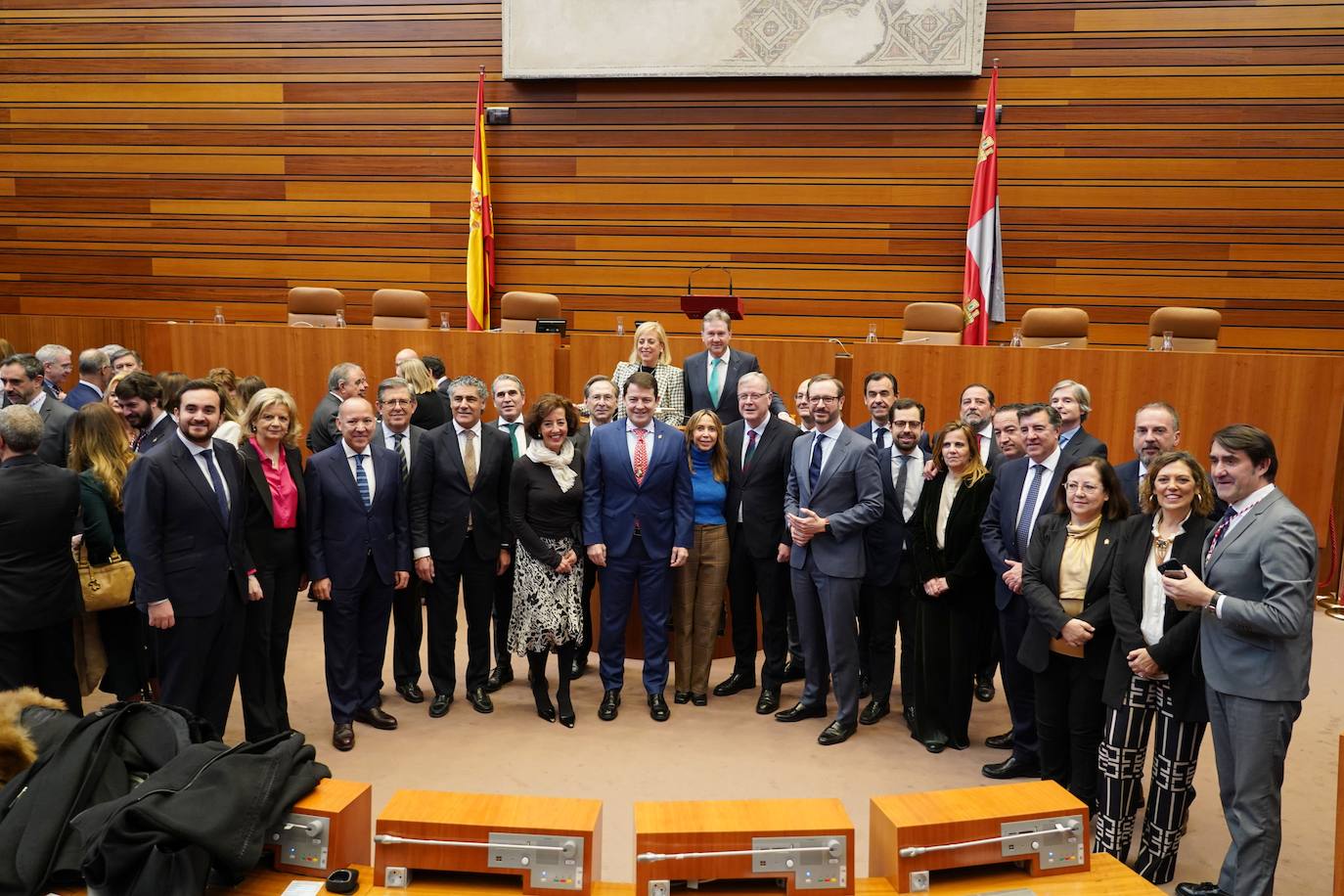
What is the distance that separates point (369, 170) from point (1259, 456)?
7184 millimetres

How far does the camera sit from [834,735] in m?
3.99

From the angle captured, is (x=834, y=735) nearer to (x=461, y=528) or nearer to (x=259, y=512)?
(x=461, y=528)

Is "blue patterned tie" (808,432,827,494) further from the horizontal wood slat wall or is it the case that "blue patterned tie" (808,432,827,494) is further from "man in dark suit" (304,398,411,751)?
the horizontal wood slat wall

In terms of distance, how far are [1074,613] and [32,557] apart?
3.45m

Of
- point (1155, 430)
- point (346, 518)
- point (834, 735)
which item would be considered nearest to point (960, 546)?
point (1155, 430)

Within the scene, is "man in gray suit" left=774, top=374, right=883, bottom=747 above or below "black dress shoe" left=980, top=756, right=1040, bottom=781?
above

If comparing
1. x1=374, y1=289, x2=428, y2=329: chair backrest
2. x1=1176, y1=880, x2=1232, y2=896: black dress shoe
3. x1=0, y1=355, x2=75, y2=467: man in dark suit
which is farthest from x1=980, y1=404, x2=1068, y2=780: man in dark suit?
x1=374, y1=289, x2=428, y2=329: chair backrest

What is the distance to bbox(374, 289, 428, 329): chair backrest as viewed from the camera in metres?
6.92

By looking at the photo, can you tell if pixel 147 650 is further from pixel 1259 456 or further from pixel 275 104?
pixel 275 104

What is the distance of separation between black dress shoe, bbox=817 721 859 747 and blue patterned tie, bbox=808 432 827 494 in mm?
954

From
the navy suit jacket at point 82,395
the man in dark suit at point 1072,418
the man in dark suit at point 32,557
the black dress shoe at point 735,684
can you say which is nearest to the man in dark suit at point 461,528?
the black dress shoe at point 735,684

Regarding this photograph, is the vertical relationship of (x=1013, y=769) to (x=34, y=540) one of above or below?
below

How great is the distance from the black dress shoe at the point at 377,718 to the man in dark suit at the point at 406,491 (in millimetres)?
286

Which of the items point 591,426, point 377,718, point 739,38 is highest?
point 739,38
